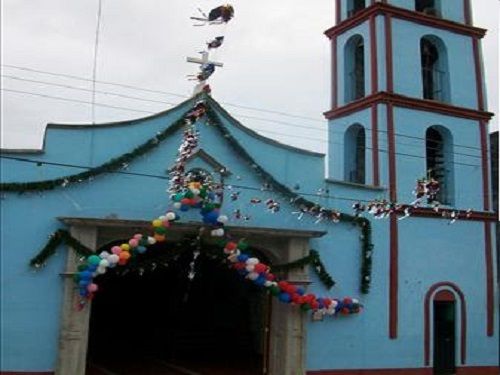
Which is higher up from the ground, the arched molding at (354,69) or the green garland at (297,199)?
the arched molding at (354,69)

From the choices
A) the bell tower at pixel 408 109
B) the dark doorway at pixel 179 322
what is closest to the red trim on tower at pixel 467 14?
the bell tower at pixel 408 109

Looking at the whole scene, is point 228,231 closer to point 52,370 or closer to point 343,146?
point 52,370

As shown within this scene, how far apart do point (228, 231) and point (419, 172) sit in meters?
5.45

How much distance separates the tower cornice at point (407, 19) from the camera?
16484mm

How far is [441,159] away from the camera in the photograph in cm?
1686

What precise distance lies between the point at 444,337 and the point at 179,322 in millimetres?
7991

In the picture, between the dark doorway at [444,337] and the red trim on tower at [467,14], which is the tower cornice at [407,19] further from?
the dark doorway at [444,337]

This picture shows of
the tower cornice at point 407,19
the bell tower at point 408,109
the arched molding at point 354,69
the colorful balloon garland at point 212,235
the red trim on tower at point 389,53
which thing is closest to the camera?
the colorful balloon garland at point 212,235

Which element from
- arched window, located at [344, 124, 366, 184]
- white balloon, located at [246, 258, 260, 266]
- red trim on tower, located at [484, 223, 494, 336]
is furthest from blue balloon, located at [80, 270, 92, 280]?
red trim on tower, located at [484, 223, 494, 336]

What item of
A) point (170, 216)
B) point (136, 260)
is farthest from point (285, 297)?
point (136, 260)

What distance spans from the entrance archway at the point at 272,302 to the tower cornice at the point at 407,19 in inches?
243

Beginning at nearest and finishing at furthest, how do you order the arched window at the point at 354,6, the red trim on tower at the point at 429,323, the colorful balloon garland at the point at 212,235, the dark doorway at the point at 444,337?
the colorful balloon garland at the point at 212,235 < the red trim on tower at the point at 429,323 < the dark doorway at the point at 444,337 < the arched window at the point at 354,6

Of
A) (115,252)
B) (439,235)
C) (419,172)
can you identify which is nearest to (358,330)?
(439,235)

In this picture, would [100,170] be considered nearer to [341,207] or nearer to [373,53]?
[341,207]
